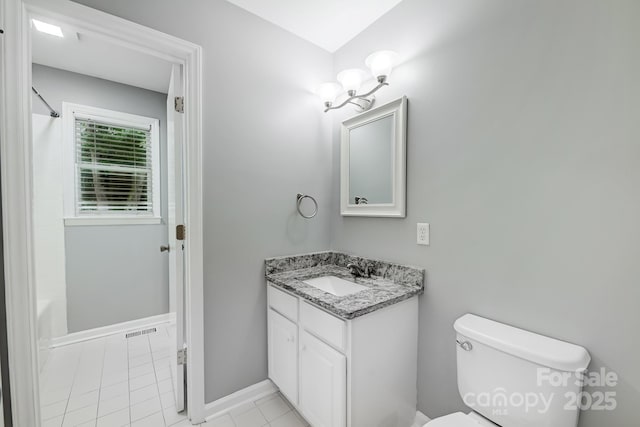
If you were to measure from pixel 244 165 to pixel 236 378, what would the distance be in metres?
1.33

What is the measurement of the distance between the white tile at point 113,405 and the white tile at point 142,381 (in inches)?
3.9

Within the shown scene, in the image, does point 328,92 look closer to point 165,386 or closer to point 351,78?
point 351,78

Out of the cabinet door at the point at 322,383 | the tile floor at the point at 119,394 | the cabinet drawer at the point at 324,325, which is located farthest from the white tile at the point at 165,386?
the cabinet drawer at the point at 324,325

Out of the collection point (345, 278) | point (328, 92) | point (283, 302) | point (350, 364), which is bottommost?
point (350, 364)

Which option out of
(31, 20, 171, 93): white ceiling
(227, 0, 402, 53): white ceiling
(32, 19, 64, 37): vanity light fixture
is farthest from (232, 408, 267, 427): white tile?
(32, 19, 64, 37): vanity light fixture

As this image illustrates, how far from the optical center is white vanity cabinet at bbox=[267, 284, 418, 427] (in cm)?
113

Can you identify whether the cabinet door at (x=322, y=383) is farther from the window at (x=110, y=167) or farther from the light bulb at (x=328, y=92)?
the window at (x=110, y=167)

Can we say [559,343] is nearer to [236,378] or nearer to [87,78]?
[236,378]

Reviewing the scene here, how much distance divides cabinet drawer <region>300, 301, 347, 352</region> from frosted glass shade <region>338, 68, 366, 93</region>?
1.32 metres

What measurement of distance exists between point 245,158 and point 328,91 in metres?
0.73

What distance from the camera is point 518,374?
0.93 m

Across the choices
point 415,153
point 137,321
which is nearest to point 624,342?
point 415,153

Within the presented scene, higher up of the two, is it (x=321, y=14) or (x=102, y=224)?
(x=321, y=14)

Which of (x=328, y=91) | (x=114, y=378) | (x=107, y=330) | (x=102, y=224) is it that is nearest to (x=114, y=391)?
(x=114, y=378)
